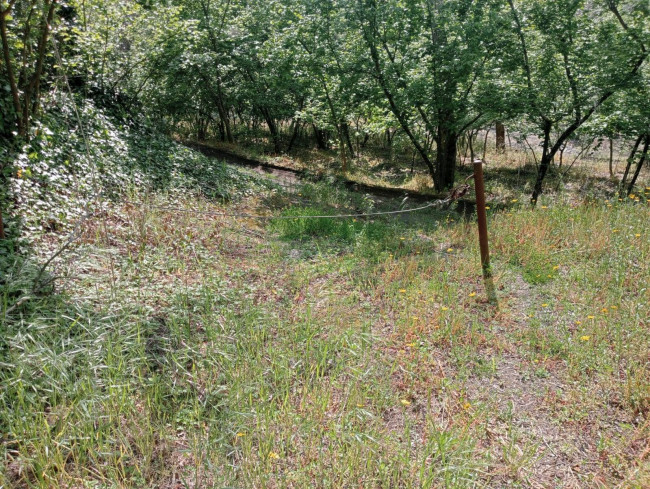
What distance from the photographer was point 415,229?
22.7 ft

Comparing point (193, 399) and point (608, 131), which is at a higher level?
point (608, 131)

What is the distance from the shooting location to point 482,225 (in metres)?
4.38

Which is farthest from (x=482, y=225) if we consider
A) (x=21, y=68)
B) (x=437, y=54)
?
(x=437, y=54)

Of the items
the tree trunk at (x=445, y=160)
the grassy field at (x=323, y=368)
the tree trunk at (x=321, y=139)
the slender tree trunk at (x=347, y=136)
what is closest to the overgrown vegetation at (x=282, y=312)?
the grassy field at (x=323, y=368)

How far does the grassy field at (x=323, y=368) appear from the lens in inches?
84.0

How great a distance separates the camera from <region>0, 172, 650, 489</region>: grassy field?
2133 mm

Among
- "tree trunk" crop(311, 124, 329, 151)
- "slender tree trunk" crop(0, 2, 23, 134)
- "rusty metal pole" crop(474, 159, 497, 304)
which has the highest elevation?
"tree trunk" crop(311, 124, 329, 151)

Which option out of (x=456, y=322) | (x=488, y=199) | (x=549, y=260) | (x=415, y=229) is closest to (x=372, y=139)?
(x=488, y=199)

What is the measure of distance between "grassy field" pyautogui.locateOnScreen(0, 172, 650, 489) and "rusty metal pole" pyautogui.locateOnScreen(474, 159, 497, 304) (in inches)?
5.2

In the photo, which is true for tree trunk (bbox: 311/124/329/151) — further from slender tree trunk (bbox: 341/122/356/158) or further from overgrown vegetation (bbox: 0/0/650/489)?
overgrown vegetation (bbox: 0/0/650/489)

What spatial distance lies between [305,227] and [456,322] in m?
3.28

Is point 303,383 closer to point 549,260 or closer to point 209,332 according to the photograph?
point 209,332

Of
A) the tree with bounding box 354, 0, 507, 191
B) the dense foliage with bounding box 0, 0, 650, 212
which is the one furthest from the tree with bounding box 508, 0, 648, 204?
the tree with bounding box 354, 0, 507, 191

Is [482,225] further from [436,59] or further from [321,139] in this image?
[321,139]
